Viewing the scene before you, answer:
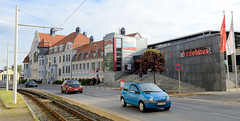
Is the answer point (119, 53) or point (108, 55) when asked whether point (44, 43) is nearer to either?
point (108, 55)

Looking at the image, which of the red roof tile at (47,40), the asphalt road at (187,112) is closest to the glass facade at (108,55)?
the asphalt road at (187,112)

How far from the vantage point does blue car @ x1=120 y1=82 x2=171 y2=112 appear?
10.1m

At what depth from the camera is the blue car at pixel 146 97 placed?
1007 cm

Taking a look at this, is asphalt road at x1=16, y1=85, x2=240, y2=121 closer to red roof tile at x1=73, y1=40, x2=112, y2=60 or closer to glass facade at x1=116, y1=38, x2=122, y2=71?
glass facade at x1=116, y1=38, x2=122, y2=71

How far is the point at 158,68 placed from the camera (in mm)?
24938

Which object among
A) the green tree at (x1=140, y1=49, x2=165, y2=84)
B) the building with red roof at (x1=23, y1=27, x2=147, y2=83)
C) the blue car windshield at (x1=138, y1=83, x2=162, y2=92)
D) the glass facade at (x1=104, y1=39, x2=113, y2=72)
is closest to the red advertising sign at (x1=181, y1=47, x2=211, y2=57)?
the green tree at (x1=140, y1=49, x2=165, y2=84)

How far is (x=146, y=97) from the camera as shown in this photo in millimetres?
10125

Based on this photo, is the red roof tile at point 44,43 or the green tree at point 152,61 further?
the red roof tile at point 44,43

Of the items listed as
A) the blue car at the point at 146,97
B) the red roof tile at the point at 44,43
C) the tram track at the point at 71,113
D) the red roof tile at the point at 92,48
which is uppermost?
the red roof tile at the point at 44,43

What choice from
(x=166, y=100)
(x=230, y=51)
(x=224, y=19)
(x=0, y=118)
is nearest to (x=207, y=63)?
(x=230, y=51)

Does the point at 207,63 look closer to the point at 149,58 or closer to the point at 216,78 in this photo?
the point at 216,78

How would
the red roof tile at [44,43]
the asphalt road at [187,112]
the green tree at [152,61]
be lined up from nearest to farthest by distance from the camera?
the asphalt road at [187,112], the green tree at [152,61], the red roof tile at [44,43]

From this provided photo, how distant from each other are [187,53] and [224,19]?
736 cm

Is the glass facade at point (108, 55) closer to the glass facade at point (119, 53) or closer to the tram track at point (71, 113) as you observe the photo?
the glass facade at point (119, 53)
